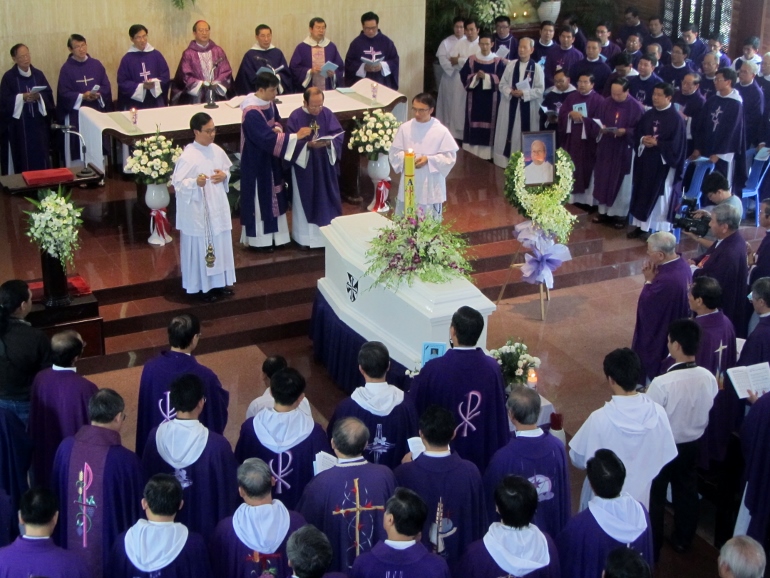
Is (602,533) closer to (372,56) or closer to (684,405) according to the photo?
(684,405)

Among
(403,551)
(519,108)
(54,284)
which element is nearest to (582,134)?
(519,108)

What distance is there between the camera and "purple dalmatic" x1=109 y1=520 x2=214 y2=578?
4.71 metres

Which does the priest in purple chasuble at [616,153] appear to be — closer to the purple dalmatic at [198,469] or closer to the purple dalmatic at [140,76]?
the purple dalmatic at [140,76]

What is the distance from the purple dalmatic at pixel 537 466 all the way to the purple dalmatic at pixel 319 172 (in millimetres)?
5745

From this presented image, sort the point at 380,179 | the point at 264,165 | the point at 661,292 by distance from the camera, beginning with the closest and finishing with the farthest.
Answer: the point at 661,292 → the point at 264,165 → the point at 380,179

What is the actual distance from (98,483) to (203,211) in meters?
4.47

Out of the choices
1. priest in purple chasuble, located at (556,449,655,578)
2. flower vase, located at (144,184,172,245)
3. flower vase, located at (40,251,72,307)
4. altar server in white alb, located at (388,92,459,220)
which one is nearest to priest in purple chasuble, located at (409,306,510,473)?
priest in purple chasuble, located at (556,449,655,578)

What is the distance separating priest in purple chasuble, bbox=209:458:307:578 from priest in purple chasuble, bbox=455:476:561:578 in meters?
0.86

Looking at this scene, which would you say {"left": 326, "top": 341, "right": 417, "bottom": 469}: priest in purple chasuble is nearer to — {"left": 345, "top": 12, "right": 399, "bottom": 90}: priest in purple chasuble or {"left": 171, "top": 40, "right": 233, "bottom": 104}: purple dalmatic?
{"left": 171, "top": 40, "right": 233, "bottom": 104}: purple dalmatic

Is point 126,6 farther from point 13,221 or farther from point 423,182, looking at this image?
point 423,182

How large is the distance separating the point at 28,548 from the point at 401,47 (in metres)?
12.1

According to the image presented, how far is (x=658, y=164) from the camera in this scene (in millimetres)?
12172

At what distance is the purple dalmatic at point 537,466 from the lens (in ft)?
18.2

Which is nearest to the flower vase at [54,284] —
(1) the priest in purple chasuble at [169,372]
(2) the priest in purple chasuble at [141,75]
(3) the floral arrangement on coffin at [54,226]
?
(3) the floral arrangement on coffin at [54,226]
